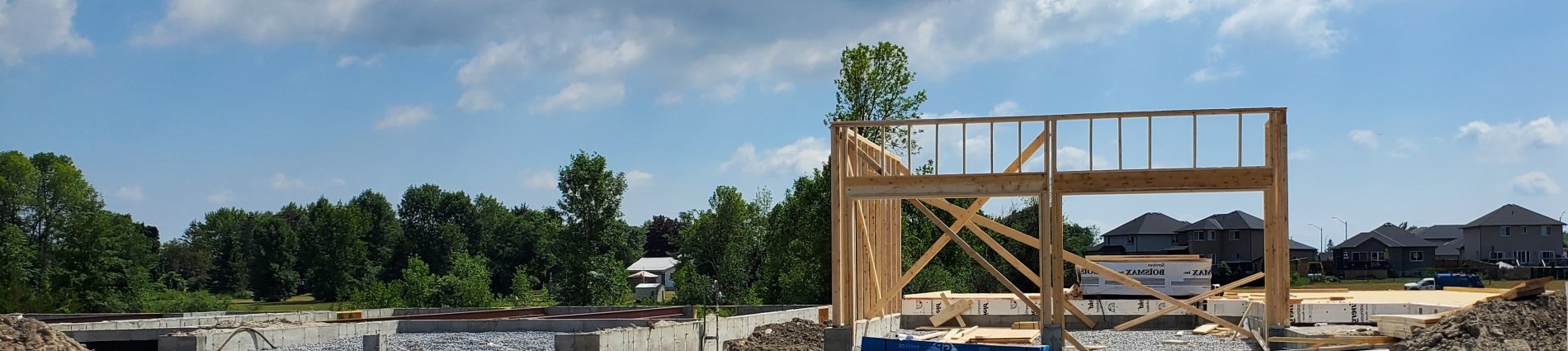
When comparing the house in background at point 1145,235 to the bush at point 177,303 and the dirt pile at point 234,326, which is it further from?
the dirt pile at point 234,326

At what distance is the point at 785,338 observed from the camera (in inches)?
948

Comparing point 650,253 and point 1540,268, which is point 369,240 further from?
point 1540,268

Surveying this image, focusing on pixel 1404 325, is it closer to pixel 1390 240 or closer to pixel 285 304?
pixel 1390 240

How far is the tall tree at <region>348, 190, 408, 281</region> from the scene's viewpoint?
8625 centimetres

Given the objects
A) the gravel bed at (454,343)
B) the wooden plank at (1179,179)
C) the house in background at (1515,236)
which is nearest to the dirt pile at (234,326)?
the gravel bed at (454,343)

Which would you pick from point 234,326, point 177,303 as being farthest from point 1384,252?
point 234,326

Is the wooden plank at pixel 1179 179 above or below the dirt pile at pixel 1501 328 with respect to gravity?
above

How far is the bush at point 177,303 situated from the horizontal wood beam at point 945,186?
45491 mm

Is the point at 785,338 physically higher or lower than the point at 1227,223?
lower

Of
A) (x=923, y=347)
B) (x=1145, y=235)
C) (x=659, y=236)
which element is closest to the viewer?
(x=923, y=347)

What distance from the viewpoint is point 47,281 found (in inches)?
2247

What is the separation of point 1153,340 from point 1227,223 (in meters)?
54.4

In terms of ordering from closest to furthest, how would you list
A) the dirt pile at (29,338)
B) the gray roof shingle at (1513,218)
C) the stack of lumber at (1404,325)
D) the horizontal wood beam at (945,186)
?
the stack of lumber at (1404,325) → the dirt pile at (29,338) → the horizontal wood beam at (945,186) → the gray roof shingle at (1513,218)

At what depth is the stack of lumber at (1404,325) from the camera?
18188mm
